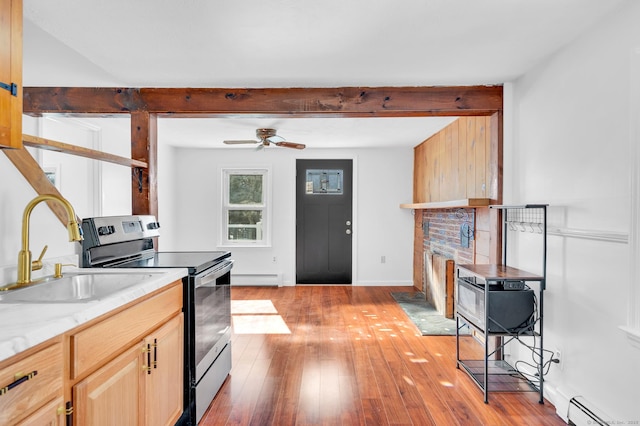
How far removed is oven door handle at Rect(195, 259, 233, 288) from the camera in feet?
6.71

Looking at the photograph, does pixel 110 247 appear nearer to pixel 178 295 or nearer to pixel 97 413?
pixel 178 295

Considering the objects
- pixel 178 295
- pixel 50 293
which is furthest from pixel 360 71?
pixel 50 293

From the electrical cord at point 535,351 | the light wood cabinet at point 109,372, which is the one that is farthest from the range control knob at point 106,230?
the electrical cord at point 535,351

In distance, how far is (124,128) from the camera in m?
4.02

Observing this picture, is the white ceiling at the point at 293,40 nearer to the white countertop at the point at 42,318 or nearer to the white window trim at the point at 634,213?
the white window trim at the point at 634,213

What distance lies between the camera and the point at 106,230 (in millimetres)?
2045

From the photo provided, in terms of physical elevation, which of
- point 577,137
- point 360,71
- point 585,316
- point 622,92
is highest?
point 360,71

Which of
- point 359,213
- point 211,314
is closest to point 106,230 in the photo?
point 211,314

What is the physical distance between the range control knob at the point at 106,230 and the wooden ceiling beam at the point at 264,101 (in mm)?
1218

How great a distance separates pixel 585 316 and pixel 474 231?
1603 mm

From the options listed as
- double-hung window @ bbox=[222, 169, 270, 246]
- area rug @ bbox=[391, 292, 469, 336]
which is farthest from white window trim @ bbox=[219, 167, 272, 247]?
area rug @ bbox=[391, 292, 469, 336]

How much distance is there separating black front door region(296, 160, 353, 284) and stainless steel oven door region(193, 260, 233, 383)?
3.12m

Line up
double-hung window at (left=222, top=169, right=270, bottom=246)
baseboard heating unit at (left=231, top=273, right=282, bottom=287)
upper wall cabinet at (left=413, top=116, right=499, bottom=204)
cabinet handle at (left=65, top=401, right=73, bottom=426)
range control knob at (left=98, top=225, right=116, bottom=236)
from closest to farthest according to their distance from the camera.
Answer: cabinet handle at (left=65, top=401, right=73, bottom=426) < range control knob at (left=98, top=225, right=116, bottom=236) < upper wall cabinet at (left=413, top=116, right=499, bottom=204) < baseboard heating unit at (left=231, top=273, right=282, bottom=287) < double-hung window at (left=222, top=169, right=270, bottom=246)

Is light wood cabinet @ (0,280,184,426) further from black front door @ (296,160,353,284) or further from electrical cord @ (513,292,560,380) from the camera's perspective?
black front door @ (296,160,353,284)
